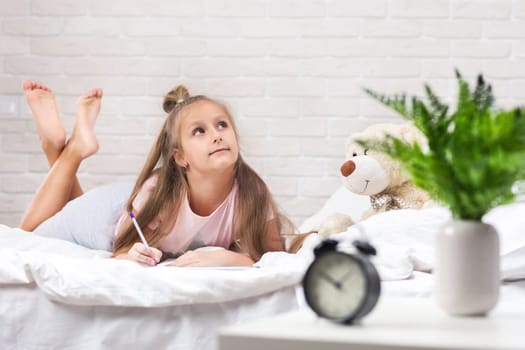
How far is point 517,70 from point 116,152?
1.49 m

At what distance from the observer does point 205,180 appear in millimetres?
2283

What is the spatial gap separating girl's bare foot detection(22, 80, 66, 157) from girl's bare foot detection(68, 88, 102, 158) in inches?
2.0

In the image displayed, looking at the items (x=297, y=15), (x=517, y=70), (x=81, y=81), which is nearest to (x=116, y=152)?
(x=81, y=81)

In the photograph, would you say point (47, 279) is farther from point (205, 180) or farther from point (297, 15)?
point (297, 15)

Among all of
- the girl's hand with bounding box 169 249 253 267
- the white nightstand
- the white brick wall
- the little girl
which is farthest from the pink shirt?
the white nightstand

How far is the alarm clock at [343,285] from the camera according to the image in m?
0.96

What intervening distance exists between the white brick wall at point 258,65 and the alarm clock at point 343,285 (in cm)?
199

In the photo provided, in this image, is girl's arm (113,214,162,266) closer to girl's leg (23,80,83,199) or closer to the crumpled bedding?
the crumpled bedding

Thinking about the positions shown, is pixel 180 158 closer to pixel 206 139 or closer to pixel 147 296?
pixel 206 139

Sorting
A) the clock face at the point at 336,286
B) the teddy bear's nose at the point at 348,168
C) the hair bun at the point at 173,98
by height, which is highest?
the hair bun at the point at 173,98

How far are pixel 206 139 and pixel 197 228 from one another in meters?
0.25

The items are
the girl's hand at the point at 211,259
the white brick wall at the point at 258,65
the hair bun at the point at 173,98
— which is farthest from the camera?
the white brick wall at the point at 258,65

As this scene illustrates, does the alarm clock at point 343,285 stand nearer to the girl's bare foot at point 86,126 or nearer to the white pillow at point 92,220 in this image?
the white pillow at point 92,220

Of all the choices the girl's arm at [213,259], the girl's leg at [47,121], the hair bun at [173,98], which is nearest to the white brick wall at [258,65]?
the girl's leg at [47,121]
